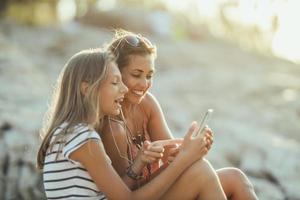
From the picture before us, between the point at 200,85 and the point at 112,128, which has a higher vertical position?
the point at 112,128

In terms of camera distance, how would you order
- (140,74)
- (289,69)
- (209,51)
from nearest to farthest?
(140,74), (289,69), (209,51)

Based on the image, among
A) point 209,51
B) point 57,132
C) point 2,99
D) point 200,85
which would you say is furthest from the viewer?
point 209,51

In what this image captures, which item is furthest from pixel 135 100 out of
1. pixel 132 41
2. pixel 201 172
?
pixel 201 172

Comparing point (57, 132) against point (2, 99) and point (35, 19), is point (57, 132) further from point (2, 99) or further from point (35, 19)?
point (35, 19)

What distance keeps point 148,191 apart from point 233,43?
1696 cm

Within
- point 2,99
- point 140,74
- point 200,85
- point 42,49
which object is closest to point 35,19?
point 42,49

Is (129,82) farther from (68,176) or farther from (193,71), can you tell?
(193,71)

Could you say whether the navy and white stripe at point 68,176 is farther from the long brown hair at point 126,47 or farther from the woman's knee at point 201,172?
the long brown hair at point 126,47

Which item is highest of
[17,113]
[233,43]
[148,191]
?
[148,191]

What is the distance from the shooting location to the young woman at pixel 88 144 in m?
3.54

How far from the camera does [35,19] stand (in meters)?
18.3

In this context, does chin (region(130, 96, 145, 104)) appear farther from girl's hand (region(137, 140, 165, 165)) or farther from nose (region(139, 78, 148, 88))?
girl's hand (region(137, 140, 165, 165))

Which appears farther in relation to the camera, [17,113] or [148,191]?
[17,113]

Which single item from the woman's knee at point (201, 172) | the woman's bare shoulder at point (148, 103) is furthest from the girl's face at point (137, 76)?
the woman's knee at point (201, 172)
